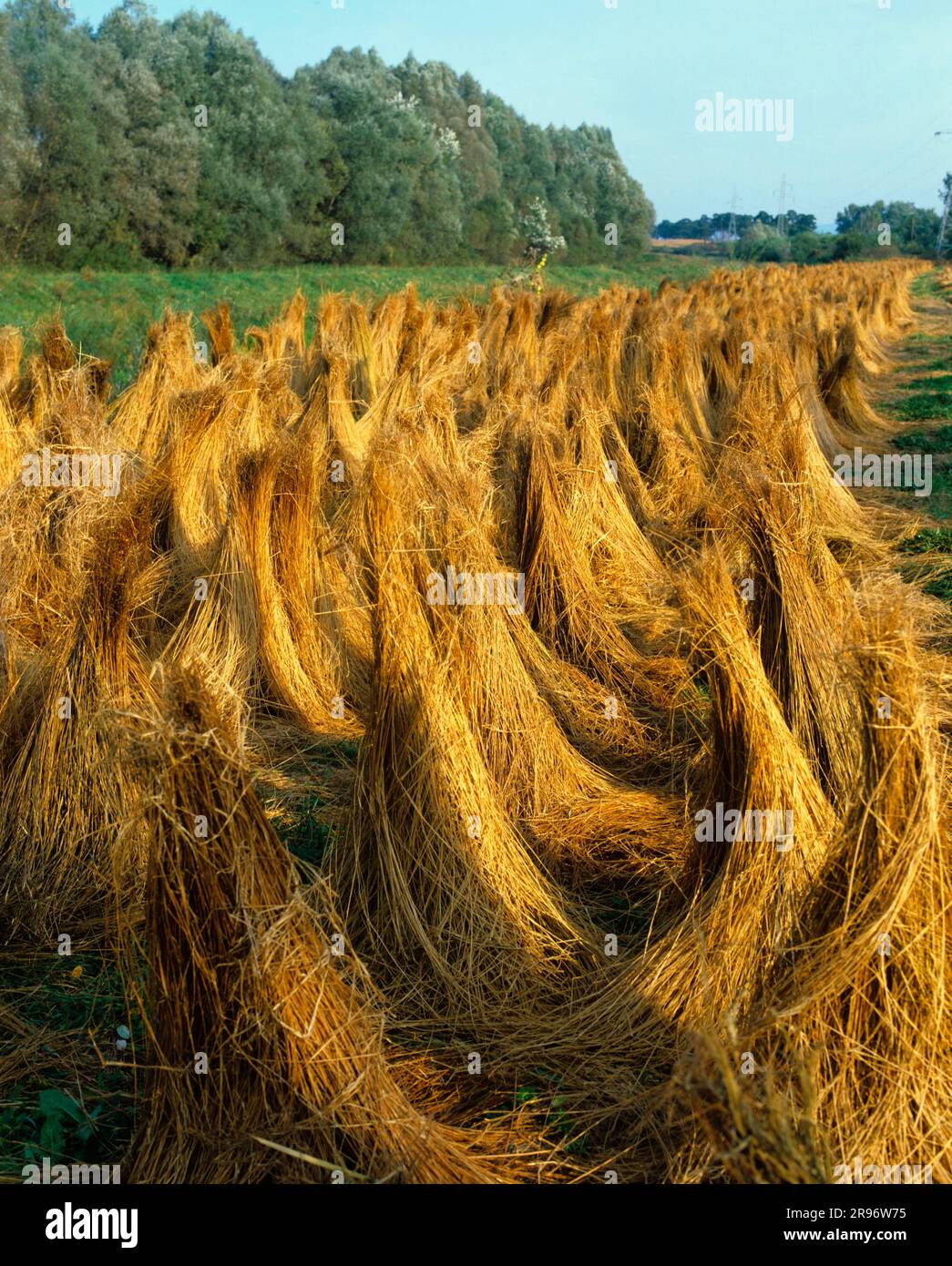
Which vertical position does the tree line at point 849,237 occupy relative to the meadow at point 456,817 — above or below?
above

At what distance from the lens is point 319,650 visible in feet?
16.0

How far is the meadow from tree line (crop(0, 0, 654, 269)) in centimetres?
1480

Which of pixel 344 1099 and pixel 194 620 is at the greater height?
pixel 194 620

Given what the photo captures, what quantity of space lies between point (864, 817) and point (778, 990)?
15.1 inches

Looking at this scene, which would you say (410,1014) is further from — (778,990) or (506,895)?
(778,990)

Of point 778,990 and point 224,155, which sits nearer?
point 778,990

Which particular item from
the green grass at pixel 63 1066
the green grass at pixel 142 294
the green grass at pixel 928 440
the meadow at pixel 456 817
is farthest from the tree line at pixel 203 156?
the green grass at pixel 63 1066

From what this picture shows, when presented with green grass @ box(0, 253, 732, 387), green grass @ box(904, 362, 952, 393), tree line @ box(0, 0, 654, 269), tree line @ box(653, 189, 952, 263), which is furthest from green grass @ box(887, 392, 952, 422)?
tree line @ box(653, 189, 952, 263)

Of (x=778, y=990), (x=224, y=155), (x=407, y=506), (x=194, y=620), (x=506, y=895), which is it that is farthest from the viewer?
(x=224, y=155)

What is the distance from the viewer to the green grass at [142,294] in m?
11.6

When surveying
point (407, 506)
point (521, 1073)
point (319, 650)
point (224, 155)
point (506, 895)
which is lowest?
point (521, 1073)

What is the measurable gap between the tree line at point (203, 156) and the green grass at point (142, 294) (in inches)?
55.3

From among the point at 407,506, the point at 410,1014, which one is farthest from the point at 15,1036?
the point at 407,506

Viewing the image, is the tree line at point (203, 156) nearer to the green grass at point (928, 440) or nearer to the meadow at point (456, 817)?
the green grass at point (928, 440)
